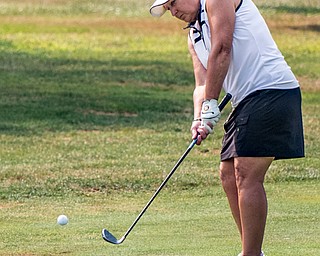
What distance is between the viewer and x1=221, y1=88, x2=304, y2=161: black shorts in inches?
273

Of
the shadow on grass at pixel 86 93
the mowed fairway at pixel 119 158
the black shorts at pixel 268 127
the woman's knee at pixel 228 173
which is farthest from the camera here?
the shadow on grass at pixel 86 93

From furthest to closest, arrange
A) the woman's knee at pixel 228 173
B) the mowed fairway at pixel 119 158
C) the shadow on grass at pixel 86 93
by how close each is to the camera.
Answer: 1. the shadow on grass at pixel 86 93
2. the mowed fairway at pixel 119 158
3. the woman's knee at pixel 228 173

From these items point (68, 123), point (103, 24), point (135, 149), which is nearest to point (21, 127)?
point (68, 123)

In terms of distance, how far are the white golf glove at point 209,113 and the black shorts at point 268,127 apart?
15 cm

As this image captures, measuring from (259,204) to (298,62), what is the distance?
20713mm

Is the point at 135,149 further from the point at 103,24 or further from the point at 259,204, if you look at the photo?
the point at 103,24

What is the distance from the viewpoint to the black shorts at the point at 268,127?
22.7ft

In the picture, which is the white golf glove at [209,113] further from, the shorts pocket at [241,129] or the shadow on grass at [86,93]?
the shadow on grass at [86,93]

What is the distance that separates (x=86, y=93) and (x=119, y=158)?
665cm

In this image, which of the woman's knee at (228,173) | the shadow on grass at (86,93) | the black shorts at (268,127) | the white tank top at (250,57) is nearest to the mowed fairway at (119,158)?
the shadow on grass at (86,93)

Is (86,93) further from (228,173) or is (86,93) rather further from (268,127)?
(268,127)

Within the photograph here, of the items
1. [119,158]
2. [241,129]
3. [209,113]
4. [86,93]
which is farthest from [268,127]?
[86,93]

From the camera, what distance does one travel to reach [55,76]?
77.5 ft

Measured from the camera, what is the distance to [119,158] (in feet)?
47.5
